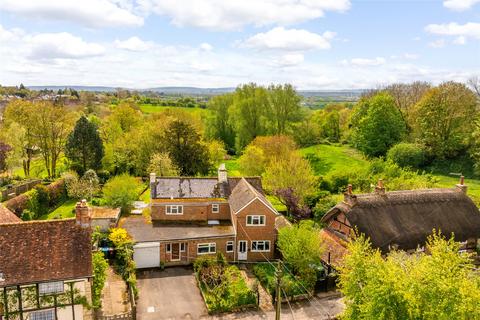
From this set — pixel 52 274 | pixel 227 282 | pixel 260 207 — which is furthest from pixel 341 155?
pixel 52 274

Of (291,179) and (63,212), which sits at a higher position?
(291,179)

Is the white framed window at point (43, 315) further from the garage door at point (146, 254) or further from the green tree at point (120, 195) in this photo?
the green tree at point (120, 195)

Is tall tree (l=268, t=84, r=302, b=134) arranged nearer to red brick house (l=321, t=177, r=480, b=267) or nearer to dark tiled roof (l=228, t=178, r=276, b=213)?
dark tiled roof (l=228, t=178, r=276, b=213)

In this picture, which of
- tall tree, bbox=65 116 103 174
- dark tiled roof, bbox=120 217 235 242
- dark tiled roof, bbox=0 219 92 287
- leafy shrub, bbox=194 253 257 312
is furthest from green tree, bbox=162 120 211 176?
dark tiled roof, bbox=0 219 92 287

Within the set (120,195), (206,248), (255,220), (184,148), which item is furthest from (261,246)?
(184,148)

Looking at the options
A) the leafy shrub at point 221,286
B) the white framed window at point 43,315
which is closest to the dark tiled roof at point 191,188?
the leafy shrub at point 221,286

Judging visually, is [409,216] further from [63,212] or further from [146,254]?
[63,212]

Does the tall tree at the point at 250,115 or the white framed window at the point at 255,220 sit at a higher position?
the tall tree at the point at 250,115
